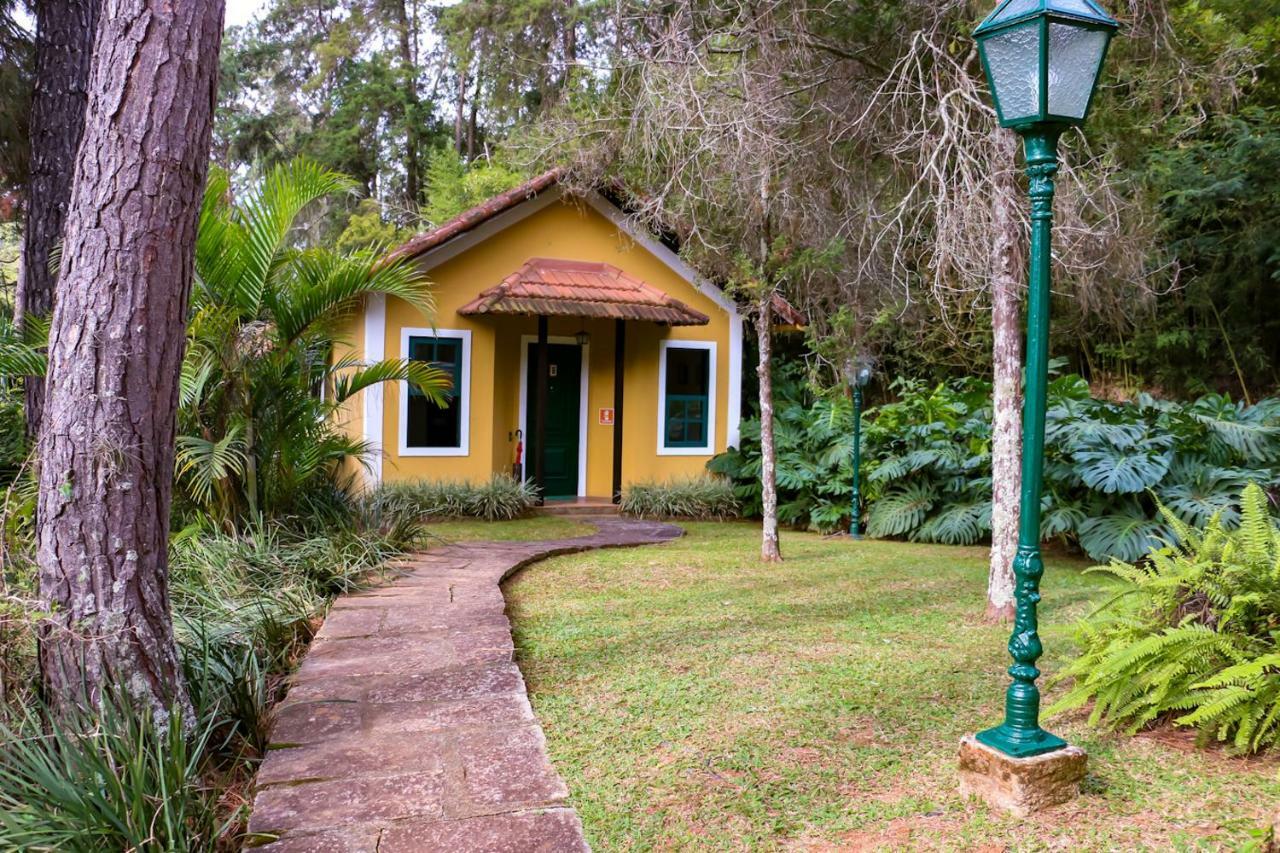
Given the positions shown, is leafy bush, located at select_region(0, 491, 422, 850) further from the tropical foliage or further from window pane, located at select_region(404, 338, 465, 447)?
the tropical foliage

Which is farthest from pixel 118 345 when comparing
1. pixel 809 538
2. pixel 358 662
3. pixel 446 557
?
pixel 809 538

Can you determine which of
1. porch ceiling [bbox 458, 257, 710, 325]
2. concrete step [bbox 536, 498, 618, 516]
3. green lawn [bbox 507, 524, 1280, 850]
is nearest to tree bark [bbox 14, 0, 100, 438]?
porch ceiling [bbox 458, 257, 710, 325]

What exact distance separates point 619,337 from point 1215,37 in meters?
6.94

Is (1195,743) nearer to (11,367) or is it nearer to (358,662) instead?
(358,662)

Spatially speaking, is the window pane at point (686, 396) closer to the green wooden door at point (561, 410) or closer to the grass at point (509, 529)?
the green wooden door at point (561, 410)

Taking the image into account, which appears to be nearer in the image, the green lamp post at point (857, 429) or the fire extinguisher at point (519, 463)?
the green lamp post at point (857, 429)

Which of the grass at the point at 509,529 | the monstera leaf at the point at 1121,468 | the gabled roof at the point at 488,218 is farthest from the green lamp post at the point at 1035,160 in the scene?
the gabled roof at the point at 488,218

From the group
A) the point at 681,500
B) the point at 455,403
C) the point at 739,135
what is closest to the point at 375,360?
the point at 455,403

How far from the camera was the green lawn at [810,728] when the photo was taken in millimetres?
2947

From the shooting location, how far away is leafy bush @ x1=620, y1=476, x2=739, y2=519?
1188 centimetres

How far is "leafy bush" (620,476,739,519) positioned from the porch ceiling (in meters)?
2.15

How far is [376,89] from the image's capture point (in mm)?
23062

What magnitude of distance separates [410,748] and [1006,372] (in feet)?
13.0

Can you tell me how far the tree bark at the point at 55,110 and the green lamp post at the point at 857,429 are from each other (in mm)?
7468
